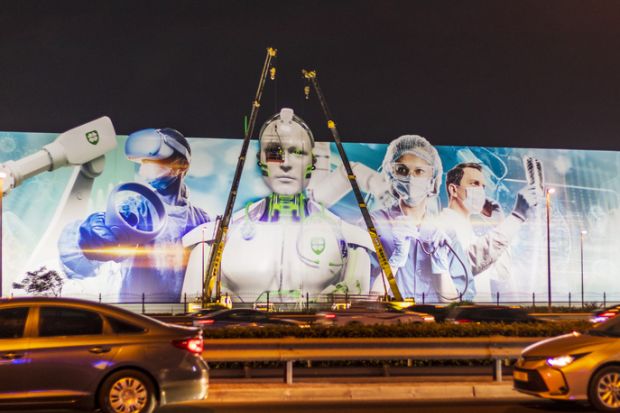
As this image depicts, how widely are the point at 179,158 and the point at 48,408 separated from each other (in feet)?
185

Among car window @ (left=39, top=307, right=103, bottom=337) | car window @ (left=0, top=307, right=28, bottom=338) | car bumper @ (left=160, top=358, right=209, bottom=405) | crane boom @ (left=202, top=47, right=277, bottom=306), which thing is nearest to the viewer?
car window @ (left=0, top=307, right=28, bottom=338)

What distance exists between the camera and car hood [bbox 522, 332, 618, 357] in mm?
11773

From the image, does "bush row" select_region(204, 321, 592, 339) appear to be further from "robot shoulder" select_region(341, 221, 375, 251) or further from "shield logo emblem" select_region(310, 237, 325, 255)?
"robot shoulder" select_region(341, 221, 375, 251)

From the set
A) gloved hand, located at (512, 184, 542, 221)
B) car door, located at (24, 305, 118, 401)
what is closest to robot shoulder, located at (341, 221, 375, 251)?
gloved hand, located at (512, 184, 542, 221)

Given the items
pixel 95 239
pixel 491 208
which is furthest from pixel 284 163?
pixel 491 208

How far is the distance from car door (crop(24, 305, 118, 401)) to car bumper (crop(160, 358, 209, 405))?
0.82 m

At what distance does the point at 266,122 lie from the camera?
6775 centimetres

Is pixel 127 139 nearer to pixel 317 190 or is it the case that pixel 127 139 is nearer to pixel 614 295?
pixel 317 190

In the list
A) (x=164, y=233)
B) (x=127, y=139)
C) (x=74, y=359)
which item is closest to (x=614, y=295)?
(x=164, y=233)

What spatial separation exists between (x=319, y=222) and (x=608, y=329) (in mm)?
54902

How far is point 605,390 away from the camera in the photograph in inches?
457

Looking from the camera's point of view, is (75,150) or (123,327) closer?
(123,327)

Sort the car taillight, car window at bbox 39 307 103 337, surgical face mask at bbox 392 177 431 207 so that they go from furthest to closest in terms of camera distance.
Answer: surgical face mask at bbox 392 177 431 207 → the car taillight → car window at bbox 39 307 103 337

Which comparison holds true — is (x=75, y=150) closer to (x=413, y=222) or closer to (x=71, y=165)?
(x=71, y=165)
